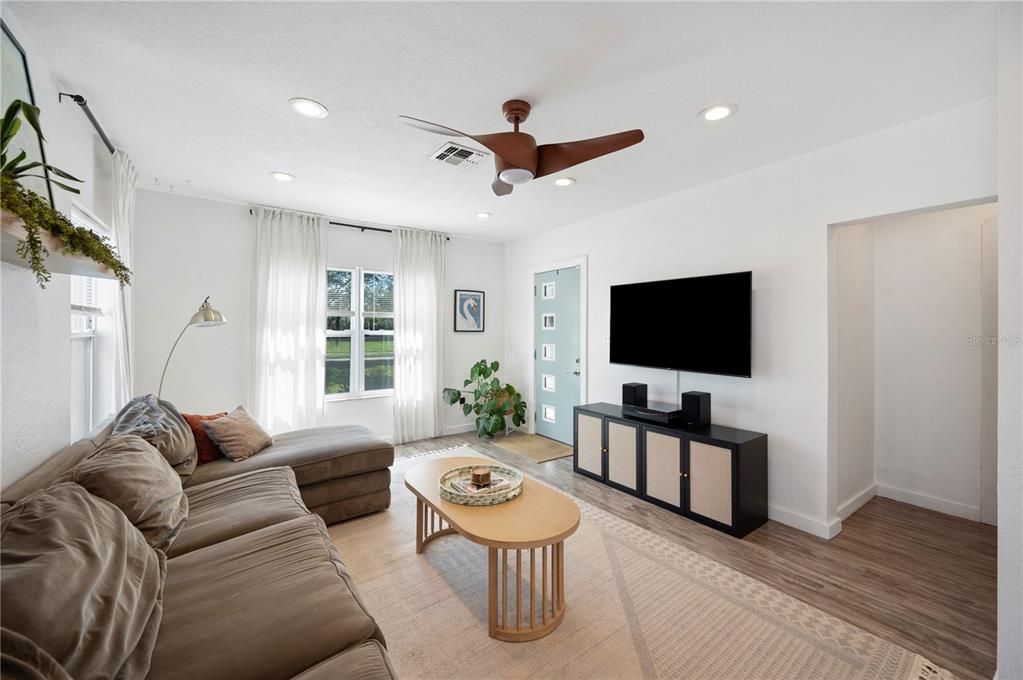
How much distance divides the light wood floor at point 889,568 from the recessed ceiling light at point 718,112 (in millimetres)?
2558

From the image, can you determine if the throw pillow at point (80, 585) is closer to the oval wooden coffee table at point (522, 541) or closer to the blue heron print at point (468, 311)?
the oval wooden coffee table at point (522, 541)

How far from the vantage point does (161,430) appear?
2.26 metres

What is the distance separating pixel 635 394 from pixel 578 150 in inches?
89.3

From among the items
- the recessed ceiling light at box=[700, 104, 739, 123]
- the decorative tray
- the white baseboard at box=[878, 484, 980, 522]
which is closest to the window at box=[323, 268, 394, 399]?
the decorative tray

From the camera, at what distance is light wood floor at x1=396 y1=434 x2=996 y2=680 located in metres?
1.82

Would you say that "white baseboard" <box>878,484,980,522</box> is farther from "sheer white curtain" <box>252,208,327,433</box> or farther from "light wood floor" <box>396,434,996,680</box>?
"sheer white curtain" <box>252,208,327,433</box>

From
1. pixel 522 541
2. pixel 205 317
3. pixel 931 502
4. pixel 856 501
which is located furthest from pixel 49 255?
pixel 931 502

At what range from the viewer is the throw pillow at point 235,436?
8.91 feet

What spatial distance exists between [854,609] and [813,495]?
2.82 feet

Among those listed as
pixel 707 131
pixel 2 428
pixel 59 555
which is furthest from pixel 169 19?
pixel 707 131

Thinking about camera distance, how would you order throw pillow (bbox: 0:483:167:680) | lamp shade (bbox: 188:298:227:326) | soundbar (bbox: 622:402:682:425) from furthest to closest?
soundbar (bbox: 622:402:682:425) → lamp shade (bbox: 188:298:227:326) → throw pillow (bbox: 0:483:167:680)

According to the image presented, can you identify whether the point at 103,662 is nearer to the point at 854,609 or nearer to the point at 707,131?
the point at 854,609

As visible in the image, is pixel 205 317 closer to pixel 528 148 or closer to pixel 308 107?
pixel 308 107

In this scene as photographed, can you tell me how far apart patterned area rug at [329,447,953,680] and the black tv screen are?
1.42 metres
